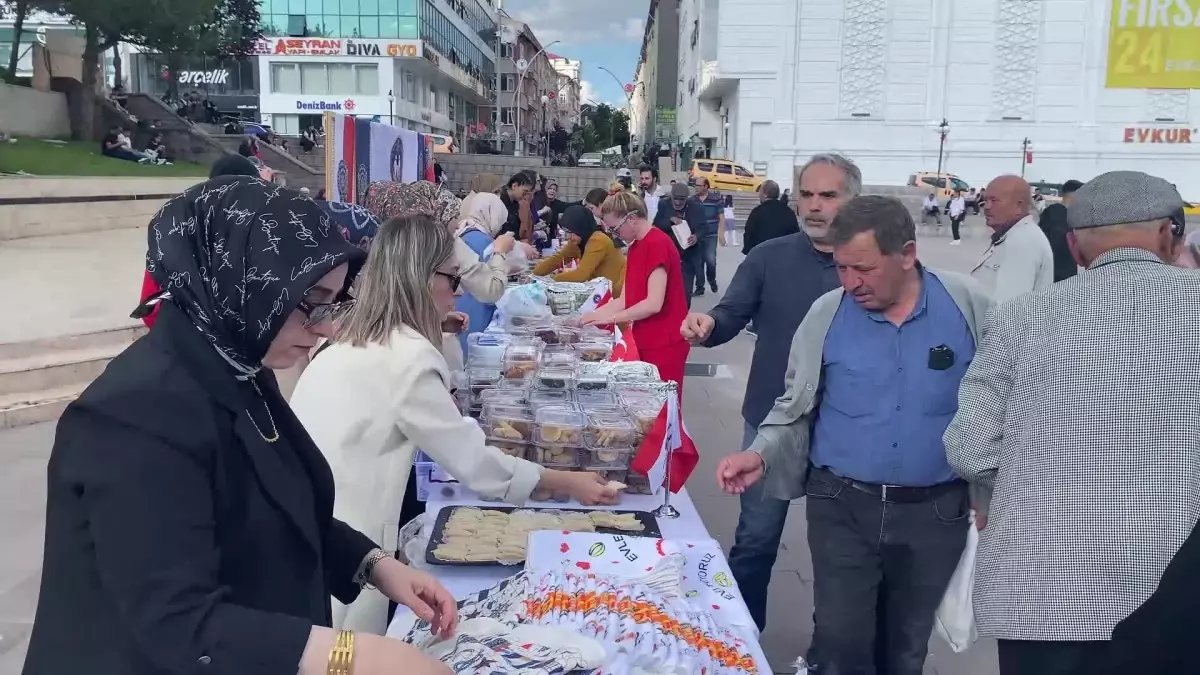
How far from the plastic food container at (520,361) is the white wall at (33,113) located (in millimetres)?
22695

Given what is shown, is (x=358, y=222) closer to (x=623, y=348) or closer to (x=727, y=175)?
(x=623, y=348)

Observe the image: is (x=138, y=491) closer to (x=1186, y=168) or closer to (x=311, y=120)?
(x=311, y=120)

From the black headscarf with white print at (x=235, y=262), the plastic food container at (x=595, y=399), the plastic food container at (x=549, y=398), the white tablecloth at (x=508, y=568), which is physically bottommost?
the white tablecloth at (x=508, y=568)

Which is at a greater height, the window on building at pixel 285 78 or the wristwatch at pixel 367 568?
the window on building at pixel 285 78

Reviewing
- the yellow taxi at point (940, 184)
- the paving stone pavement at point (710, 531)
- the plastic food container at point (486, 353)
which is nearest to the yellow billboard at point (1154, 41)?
the paving stone pavement at point (710, 531)

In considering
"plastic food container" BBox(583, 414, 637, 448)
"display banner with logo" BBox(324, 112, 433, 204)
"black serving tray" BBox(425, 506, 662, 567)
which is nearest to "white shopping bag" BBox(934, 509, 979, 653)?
"black serving tray" BBox(425, 506, 662, 567)

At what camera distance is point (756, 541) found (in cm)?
342

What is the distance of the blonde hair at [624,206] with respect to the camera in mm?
5293

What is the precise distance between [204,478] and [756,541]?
2569mm

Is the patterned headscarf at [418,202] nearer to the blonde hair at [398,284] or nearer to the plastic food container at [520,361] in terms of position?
the plastic food container at [520,361]

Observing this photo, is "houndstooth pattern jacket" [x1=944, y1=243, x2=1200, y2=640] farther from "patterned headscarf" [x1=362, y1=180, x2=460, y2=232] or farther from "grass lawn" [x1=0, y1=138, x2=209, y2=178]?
"grass lawn" [x1=0, y1=138, x2=209, y2=178]

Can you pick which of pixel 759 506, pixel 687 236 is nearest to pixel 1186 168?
pixel 687 236

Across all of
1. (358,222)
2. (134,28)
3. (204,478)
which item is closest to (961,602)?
(204,478)

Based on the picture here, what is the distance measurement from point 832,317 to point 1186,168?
50776 mm
